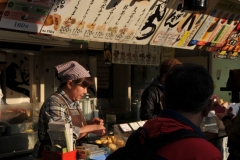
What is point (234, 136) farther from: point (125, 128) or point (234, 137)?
point (125, 128)

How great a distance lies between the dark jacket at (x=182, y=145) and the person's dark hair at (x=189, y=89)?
0.22 feet

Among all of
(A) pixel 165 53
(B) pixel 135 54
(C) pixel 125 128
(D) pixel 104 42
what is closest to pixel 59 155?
(C) pixel 125 128

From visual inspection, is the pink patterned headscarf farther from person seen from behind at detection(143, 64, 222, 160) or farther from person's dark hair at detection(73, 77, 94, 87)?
person seen from behind at detection(143, 64, 222, 160)

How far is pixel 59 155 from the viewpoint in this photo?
9.38 feet

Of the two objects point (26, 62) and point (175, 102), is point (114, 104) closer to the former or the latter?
point (26, 62)

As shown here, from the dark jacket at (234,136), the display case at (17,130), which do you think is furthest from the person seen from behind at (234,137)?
the display case at (17,130)

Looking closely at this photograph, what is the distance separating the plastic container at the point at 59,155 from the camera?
113 inches

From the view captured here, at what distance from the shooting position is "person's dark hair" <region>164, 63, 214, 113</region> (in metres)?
1.70

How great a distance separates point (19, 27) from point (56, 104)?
1.25m

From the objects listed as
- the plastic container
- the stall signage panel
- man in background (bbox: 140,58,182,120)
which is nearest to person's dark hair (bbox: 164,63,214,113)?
the plastic container

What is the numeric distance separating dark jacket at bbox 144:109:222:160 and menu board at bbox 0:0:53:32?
262cm

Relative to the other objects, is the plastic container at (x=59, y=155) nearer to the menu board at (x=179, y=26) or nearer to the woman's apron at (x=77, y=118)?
the woman's apron at (x=77, y=118)

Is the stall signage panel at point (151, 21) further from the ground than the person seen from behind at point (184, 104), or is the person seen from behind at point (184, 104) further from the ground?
the stall signage panel at point (151, 21)

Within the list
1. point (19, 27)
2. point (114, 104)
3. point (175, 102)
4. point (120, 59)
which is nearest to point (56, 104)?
point (19, 27)
